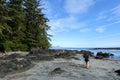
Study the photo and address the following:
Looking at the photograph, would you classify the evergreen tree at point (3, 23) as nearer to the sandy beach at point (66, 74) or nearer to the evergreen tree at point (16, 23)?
the evergreen tree at point (16, 23)

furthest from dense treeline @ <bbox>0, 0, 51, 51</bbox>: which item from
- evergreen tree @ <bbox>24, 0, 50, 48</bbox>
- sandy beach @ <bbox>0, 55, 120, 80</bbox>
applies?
sandy beach @ <bbox>0, 55, 120, 80</bbox>

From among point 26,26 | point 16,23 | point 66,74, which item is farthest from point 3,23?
point 66,74

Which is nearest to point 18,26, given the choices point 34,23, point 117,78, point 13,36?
point 13,36

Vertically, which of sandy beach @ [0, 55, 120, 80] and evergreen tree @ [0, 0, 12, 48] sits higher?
evergreen tree @ [0, 0, 12, 48]

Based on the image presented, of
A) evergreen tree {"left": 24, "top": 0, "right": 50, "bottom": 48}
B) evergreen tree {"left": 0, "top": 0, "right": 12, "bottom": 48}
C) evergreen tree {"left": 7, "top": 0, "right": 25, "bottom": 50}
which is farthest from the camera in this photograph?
evergreen tree {"left": 24, "top": 0, "right": 50, "bottom": 48}

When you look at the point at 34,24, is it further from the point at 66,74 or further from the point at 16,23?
the point at 66,74

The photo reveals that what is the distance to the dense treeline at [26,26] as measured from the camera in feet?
114

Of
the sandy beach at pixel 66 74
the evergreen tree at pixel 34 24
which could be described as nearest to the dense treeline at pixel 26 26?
the evergreen tree at pixel 34 24

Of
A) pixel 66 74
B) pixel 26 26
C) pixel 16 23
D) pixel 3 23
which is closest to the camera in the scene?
pixel 66 74

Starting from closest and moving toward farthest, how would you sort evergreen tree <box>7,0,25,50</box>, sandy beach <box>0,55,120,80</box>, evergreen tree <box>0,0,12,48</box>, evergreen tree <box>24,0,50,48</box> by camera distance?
sandy beach <box>0,55,120,80</box> → evergreen tree <box>0,0,12,48</box> → evergreen tree <box>7,0,25,50</box> → evergreen tree <box>24,0,50,48</box>

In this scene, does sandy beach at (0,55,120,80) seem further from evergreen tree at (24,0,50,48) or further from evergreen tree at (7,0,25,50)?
evergreen tree at (24,0,50,48)

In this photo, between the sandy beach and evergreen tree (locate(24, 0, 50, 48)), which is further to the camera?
evergreen tree (locate(24, 0, 50, 48))

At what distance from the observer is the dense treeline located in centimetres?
3466

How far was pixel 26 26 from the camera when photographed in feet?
135
